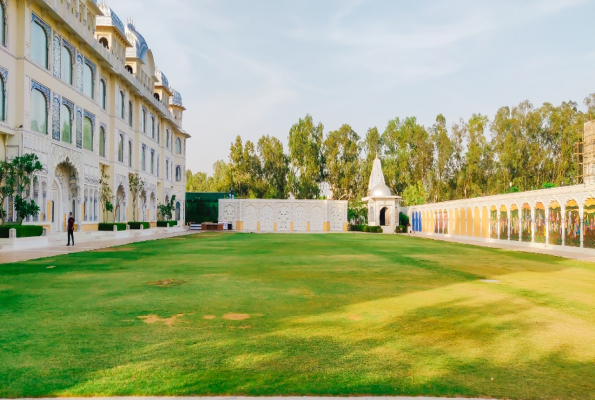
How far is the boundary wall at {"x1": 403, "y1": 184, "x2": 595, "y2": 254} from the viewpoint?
21.3m

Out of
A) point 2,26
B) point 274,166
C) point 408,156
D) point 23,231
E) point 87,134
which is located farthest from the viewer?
point 274,166

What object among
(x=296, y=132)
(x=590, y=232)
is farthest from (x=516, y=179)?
(x=590, y=232)

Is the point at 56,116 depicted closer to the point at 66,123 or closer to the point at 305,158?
the point at 66,123

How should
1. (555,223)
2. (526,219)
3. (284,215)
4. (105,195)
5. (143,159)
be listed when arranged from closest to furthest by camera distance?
(555,223) → (526,219) → (105,195) → (143,159) → (284,215)

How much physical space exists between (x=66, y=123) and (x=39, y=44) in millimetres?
4120

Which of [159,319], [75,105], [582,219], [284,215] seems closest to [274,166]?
[284,215]

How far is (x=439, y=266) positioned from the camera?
A: 1420cm

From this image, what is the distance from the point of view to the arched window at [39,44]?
21334 millimetres

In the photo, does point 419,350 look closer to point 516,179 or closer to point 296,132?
point 516,179

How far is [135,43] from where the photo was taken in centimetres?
3828

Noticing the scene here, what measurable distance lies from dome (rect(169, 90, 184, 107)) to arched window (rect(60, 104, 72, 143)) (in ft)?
89.3

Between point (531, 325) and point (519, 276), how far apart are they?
6004 mm

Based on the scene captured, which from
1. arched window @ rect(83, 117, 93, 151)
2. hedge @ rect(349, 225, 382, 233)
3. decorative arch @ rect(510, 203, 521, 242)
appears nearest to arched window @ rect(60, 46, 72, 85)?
arched window @ rect(83, 117, 93, 151)

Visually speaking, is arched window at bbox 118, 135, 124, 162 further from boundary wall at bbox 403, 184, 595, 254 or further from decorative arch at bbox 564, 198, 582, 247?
decorative arch at bbox 564, 198, 582, 247
